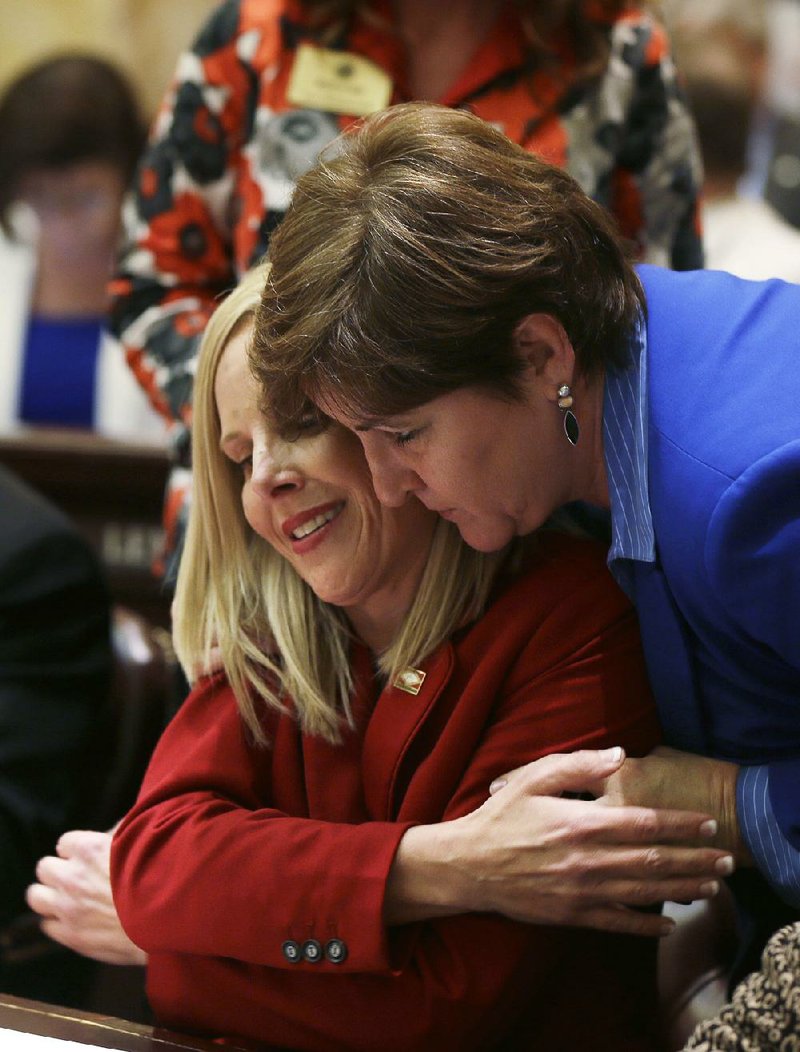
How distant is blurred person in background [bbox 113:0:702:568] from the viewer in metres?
1.96

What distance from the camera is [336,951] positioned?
138cm

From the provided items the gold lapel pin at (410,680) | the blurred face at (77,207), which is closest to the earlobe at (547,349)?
the gold lapel pin at (410,680)

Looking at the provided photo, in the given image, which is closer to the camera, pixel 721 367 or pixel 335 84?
pixel 721 367

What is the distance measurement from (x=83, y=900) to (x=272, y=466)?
22.3 inches

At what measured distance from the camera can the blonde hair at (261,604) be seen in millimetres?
1537

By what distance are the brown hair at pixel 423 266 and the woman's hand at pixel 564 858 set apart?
0.39 m

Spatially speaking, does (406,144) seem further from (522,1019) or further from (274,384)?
(522,1019)

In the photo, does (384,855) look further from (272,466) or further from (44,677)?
(44,677)

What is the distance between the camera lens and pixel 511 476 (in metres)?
1.38

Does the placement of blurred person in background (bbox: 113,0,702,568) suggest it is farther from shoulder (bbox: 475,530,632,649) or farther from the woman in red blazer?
shoulder (bbox: 475,530,632,649)

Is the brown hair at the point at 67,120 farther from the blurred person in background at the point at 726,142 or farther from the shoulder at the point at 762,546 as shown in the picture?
the shoulder at the point at 762,546

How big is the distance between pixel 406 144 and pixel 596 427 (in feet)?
1.10

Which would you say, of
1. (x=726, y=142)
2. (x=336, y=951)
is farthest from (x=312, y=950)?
(x=726, y=142)

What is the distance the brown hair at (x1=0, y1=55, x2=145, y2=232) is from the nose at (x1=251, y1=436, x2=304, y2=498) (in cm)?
252
